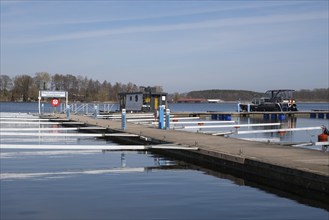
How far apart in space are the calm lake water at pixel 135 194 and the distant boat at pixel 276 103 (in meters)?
50.1

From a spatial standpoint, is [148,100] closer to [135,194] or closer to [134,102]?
[134,102]

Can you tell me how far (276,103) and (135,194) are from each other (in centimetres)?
5597

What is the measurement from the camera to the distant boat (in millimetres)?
65438

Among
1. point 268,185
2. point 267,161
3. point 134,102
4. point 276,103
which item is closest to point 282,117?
point 276,103

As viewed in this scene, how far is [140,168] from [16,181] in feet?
13.2

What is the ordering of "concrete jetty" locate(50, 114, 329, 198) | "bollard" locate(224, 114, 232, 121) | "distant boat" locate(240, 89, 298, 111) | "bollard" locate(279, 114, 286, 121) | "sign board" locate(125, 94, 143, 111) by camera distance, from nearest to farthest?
"concrete jetty" locate(50, 114, 329, 198) → "sign board" locate(125, 94, 143, 111) → "bollard" locate(224, 114, 232, 121) → "bollard" locate(279, 114, 286, 121) → "distant boat" locate(240, 89, 298, 111)

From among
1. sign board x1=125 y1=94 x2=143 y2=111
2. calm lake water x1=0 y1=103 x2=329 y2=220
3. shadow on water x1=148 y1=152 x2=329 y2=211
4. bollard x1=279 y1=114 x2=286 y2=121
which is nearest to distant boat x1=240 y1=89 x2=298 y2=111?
bollard x1=279 y1=114 x2=286 y2=121

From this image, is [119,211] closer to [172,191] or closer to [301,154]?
[172,191]

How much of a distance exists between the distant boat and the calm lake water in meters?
50.1

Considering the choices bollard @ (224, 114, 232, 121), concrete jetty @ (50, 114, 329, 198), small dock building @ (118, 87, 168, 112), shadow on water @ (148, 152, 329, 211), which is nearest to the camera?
shadow on water @ (148, 152, 329, 211)

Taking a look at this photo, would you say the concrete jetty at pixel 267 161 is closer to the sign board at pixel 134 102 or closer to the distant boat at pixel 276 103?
the sign board at pixel 134 102

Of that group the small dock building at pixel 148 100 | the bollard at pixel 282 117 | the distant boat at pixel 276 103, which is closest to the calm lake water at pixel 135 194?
the small dock building at pixel 148 100

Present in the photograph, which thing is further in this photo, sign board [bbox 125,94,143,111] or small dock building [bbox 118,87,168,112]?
sign board [bbox 125,94,143,111]

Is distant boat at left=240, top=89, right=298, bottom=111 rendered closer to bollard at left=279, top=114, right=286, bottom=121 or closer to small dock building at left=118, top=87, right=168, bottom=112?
bollard at left=279, top=114, right=286, bottom=121
